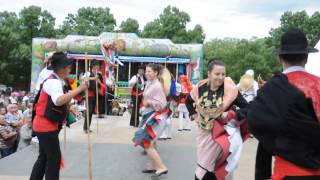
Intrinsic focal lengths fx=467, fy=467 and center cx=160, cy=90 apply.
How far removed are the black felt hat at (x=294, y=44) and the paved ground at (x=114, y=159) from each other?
4.16m

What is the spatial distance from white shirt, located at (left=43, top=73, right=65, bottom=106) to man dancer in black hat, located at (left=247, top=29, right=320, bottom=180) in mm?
2502

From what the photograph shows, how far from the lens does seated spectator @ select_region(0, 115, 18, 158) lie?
9181mm

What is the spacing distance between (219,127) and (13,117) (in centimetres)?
662

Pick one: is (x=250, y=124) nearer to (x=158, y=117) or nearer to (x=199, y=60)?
(x=158, y=117)

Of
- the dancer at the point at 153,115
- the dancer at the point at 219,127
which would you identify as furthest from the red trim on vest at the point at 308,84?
the dancer at the point at 153,115

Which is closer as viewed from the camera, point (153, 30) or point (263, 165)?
point (263, 165)

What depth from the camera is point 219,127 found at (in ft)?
16.0

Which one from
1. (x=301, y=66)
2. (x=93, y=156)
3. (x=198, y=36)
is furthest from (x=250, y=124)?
(x=198, y=36)

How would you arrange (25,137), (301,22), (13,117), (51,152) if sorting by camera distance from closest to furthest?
(51,152) < (25,137) < (13,117) < (301,22)

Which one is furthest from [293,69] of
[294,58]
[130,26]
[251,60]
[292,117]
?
[130,26]

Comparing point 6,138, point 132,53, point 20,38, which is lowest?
point 6,138

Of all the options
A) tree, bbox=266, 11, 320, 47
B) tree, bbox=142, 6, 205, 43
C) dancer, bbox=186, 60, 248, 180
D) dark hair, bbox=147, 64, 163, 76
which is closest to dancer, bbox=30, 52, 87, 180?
dancer, bbox=186, 60, 248, 180

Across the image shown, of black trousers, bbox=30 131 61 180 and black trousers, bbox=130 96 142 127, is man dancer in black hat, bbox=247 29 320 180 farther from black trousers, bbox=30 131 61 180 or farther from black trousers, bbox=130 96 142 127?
black trousers, bbox=130 96 142 127

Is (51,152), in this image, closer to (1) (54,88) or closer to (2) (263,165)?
(1) (54,88)
